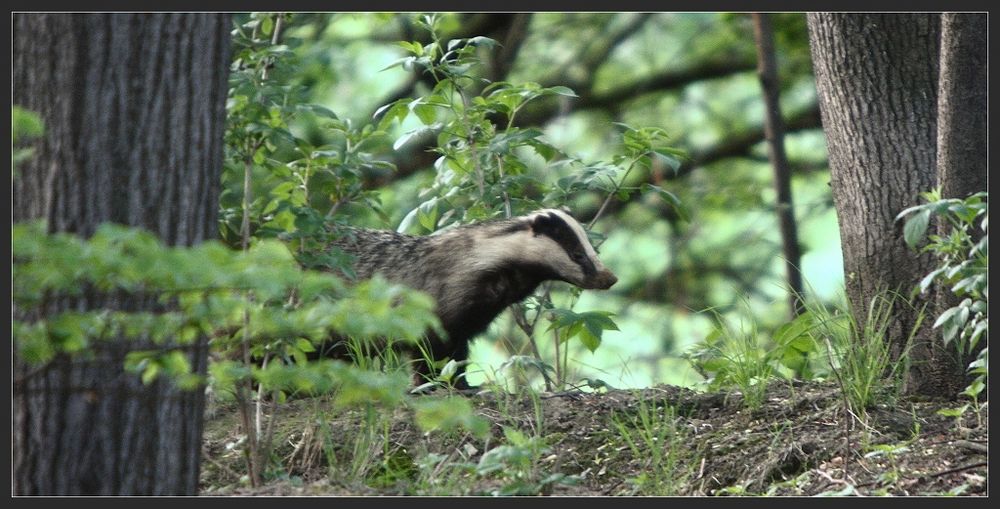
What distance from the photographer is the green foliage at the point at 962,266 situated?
4.34m

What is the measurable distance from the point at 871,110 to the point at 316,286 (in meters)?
3.27

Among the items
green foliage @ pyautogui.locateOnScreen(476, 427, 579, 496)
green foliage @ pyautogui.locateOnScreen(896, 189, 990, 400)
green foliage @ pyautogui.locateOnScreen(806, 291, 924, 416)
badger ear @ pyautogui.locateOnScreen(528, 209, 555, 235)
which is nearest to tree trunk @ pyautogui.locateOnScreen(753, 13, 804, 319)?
badger ear @ pyautogui.locateOnScreen(528, 209, 555, 235)

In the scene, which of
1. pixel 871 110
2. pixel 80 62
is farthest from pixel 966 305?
pixel 80 62

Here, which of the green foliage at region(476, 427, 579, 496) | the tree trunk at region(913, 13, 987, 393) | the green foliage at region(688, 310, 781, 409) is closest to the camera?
the green foliage at region(476, 427, 579, 496)

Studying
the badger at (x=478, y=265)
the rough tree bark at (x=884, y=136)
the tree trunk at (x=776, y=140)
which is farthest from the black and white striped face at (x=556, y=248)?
the tree trunk at (x=776, y=140)

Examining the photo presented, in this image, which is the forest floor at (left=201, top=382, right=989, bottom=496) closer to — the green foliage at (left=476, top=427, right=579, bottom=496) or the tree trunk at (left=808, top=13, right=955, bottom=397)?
the green foliage at (left=476, top=427, right=579, bottom=496)

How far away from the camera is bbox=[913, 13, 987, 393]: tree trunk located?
191 inches

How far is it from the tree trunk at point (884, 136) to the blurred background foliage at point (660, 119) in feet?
17.7

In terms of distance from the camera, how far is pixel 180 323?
132 inches

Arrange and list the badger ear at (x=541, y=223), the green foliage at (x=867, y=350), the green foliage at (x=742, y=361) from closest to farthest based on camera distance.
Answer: the green foliage at (x=867, y=350)
the green foliage at (x=742, y=361)
the badger ear at (x=541, y=223)

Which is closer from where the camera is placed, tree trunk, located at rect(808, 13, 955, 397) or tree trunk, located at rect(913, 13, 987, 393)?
tree trunk, located at rect(913, 13, 987, 393)

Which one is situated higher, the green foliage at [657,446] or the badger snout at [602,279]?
the badger snout at [602,279]

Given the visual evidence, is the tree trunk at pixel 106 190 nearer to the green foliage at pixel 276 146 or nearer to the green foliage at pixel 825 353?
the green foliage at pixel 276 146

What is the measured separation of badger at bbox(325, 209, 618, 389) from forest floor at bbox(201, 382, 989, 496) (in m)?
1.13
